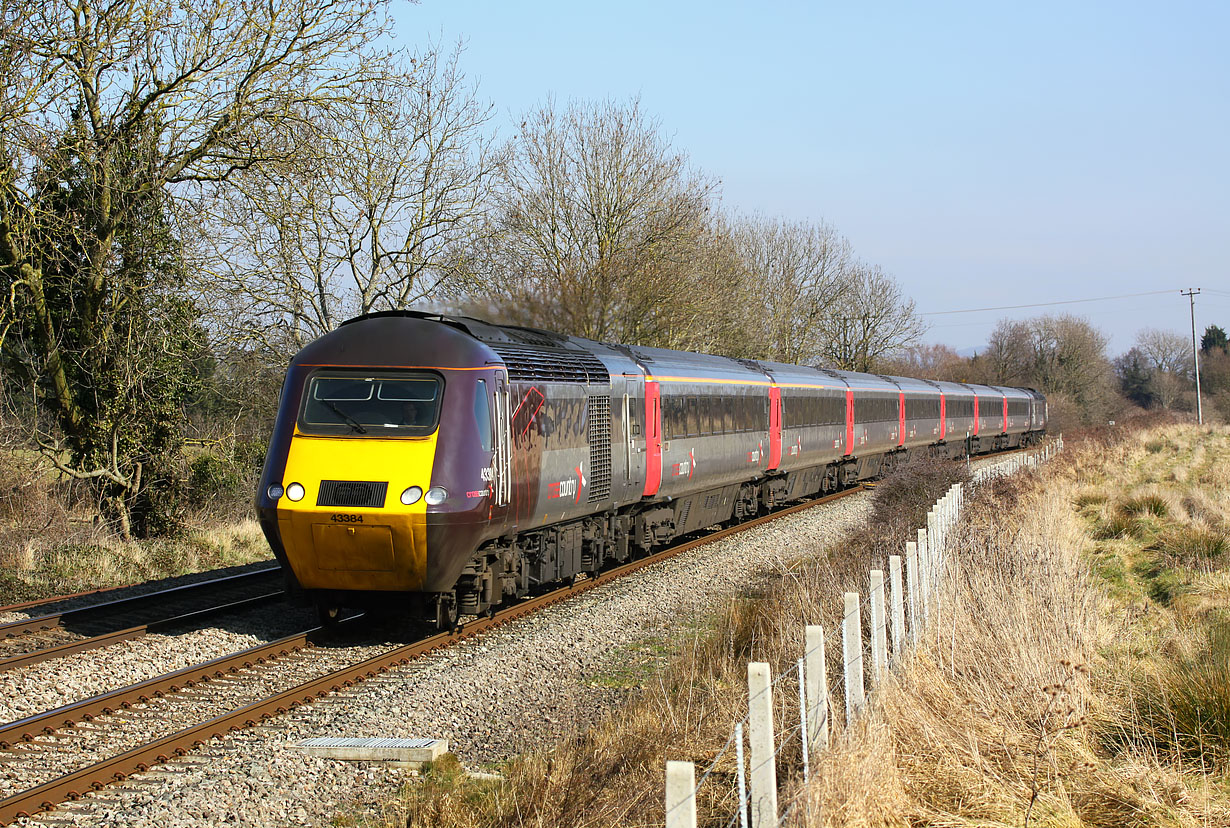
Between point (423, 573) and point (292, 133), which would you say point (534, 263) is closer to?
point (292, 133)

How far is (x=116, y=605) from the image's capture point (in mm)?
11727

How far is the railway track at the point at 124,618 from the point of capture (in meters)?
9.73

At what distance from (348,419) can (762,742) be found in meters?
6.68

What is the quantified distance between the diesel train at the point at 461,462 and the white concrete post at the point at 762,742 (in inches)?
229

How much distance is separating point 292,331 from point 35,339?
6.34m

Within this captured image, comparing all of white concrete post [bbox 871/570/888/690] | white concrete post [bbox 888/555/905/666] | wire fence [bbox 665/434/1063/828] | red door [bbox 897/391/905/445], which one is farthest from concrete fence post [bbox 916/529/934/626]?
red door [bbox 897/391/905/445]

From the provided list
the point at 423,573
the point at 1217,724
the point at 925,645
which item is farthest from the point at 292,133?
the point at 1217,724

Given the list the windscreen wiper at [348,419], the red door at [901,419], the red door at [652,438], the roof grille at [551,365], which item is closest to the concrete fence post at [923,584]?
the roof grille at [551,365]

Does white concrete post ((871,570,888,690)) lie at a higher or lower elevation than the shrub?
higher

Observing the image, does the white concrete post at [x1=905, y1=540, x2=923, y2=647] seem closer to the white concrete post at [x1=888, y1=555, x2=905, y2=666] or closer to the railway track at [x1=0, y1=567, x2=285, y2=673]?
the white concrete post at [x1=888, y1=555, x2=905, y2=666]

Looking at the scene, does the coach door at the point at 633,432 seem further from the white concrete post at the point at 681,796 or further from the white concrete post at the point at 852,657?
the white concrete post at the point at 681,796

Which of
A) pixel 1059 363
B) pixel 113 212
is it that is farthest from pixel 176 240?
pixel 1059 363

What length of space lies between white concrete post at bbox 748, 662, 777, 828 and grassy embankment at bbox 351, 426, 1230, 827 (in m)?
0.34

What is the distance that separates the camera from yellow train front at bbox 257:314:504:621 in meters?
9.70
